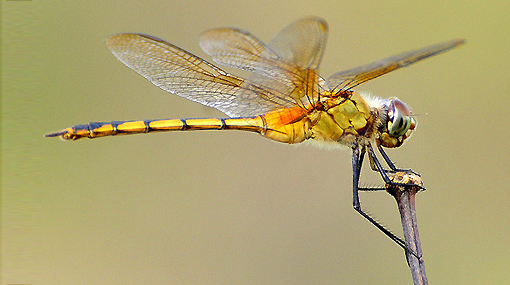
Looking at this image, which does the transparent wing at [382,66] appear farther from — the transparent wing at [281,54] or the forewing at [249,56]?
the forewing at [249,56]

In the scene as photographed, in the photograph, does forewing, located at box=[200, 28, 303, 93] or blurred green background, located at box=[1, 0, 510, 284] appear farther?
blurred green background, located at box=[1, 0, 510, 284]

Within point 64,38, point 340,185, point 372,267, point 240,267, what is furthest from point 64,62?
point 372,267

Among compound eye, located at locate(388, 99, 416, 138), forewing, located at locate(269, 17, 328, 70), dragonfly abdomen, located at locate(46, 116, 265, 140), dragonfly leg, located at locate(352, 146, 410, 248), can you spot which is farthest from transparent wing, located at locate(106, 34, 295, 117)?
compound eye, located at locate(388, 99, 416, 138)

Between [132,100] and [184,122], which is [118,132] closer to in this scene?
[184,122]

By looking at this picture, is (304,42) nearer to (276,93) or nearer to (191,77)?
(276,93)

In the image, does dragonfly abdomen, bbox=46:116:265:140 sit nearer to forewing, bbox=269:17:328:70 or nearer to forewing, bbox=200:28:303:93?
forewing, bbox=200:28:303:93

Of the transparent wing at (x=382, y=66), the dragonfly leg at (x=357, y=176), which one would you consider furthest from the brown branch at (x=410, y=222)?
the transparent wing at (x=382, y=66)

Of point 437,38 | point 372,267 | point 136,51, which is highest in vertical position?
point 437,38

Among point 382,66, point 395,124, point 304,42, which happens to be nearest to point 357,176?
point 395,124
